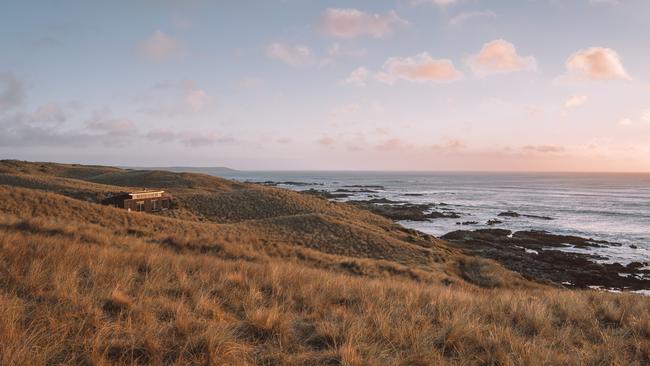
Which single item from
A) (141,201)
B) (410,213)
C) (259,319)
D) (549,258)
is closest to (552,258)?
(549,258)

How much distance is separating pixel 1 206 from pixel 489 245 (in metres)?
45.8

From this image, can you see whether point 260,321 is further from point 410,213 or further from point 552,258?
point 410,213

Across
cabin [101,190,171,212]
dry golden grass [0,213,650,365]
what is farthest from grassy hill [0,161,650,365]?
cabin [101,190,171,212]

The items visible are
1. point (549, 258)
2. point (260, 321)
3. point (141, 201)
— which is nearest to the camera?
point (260, 321)

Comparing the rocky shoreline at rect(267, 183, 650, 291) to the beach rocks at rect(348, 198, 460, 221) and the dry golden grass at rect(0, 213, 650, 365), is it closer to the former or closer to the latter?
the beach rocks at rect(348, 198, 460, 221)

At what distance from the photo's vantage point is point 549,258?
37.7m

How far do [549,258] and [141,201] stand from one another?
4424 cm

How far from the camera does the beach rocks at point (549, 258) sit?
1211 inches

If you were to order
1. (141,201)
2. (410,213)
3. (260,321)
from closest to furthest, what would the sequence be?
(260,321), (141,201), (410,213)

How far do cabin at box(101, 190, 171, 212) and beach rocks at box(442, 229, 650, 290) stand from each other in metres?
35.1

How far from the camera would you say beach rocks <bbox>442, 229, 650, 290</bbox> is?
3075cm

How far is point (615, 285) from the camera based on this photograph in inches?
1156

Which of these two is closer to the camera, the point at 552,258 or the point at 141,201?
the point at 552,258

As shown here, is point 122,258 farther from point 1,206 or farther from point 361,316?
point 1,206
